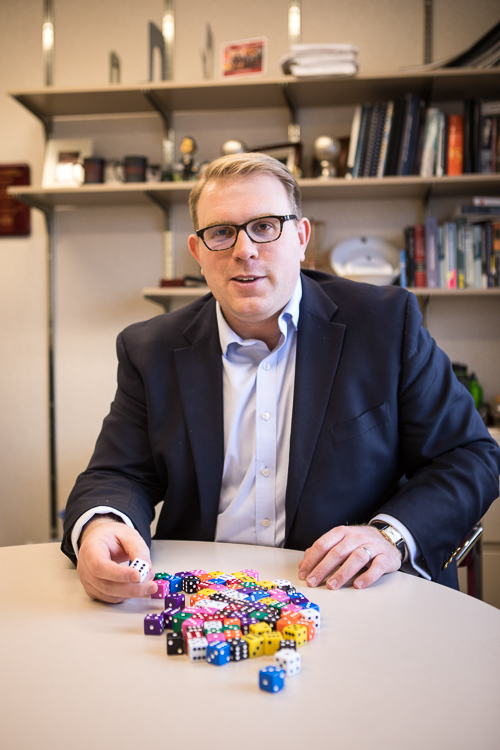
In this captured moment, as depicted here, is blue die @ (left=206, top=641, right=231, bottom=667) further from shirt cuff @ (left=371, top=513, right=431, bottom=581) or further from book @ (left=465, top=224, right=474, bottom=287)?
book @ (left=465, top=224, right=474, bottom=287)

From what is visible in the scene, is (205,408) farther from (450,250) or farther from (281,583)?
(450,250)

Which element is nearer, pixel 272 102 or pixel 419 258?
pixel 419 258

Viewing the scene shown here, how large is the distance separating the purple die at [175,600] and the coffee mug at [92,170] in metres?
2.44

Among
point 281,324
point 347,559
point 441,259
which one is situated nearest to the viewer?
point 347,559

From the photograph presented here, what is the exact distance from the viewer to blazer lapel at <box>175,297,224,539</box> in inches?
53.8

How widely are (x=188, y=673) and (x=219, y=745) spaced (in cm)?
15

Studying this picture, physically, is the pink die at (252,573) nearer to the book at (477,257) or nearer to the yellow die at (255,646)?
the yellow die at (255,646)

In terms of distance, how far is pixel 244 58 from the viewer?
112 inches

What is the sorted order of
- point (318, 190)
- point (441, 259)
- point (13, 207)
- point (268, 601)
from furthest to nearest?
point (13, 207) < point (318, 190) < point (441, 259) < point (268, 601)

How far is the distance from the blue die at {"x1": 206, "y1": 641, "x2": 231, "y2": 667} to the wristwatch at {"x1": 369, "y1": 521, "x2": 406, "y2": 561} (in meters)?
0.43

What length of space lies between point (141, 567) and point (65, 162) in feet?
8.52

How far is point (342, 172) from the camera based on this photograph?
2.81 metres

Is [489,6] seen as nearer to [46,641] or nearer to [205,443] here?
[205,443]

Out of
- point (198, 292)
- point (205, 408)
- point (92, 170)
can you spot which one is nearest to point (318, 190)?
point (198, 292)
